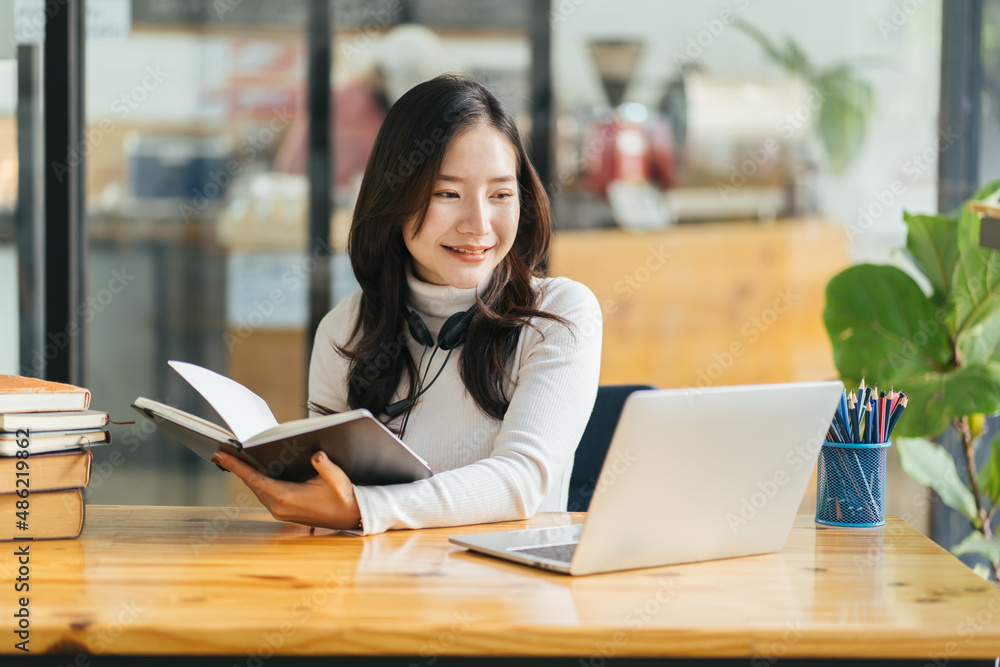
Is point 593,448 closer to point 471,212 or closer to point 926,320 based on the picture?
point 471,212

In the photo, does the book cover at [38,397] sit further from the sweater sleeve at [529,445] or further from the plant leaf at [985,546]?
the plant leaf at [985,546]

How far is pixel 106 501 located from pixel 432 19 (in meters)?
1.93

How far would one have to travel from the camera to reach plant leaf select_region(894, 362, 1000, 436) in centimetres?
230

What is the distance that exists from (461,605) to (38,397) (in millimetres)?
690

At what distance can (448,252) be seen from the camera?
5.64 feet

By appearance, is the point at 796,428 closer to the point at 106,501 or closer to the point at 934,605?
the point at 934,605

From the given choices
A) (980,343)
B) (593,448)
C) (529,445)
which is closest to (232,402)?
(529,445)

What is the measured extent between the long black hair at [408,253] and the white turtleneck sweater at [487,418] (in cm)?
3

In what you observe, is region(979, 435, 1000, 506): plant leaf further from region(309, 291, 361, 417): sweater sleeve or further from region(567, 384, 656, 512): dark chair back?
region(309, 291, 361, 417): sweater sleeve

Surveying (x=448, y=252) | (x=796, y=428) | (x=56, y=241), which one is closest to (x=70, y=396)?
(x=448, y=252)

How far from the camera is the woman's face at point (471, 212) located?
1.67 m

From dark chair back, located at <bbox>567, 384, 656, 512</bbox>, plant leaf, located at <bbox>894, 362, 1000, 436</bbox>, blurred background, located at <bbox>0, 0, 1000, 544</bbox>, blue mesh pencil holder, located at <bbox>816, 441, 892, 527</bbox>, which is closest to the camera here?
blue mesh pencil holder, located at <bbox>816, 441, 892, 527</bbox>

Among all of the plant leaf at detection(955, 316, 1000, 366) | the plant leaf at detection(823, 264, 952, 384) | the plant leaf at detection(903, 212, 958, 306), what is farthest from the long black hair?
the plant leaf at detection(955, 316, 1000, 366)

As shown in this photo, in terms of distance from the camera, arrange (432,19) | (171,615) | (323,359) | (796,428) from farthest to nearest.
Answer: (432,19) → (323,359) → (796,428) → (171,615)
